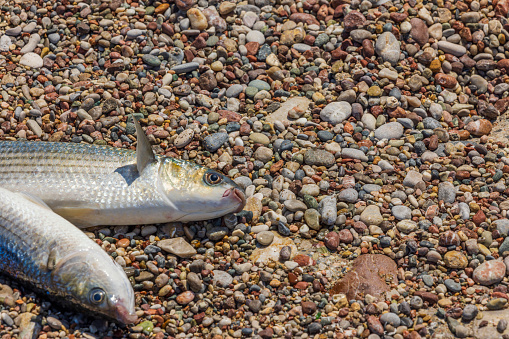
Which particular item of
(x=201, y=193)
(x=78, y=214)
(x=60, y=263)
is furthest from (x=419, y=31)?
(x=60, y=263)

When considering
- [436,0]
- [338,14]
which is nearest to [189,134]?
[338,14]

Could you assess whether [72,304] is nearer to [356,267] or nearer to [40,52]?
[356,267]

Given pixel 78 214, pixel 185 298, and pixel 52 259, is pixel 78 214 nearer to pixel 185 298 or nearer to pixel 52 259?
Result: pixel 52 259

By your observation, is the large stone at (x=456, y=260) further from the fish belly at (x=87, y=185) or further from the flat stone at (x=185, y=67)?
the flat stone at (x=185, y=67)

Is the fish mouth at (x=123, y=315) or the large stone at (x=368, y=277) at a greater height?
the fish mouth at (x=123, y=315)

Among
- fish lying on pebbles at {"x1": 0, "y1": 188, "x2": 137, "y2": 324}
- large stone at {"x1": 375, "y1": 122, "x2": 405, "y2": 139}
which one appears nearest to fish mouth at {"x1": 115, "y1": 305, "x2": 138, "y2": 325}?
fish lying on pebbles at {"x1": 0, "y1": 188, "x2": 137, "y2": 324}

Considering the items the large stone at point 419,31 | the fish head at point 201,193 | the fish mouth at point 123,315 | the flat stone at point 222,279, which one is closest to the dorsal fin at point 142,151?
the fish head at point 201,193

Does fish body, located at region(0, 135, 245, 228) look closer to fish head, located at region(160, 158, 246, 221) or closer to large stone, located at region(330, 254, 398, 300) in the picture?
fish head, located at region(160, 158, 246, 221)

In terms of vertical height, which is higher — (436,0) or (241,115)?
(436,0)
